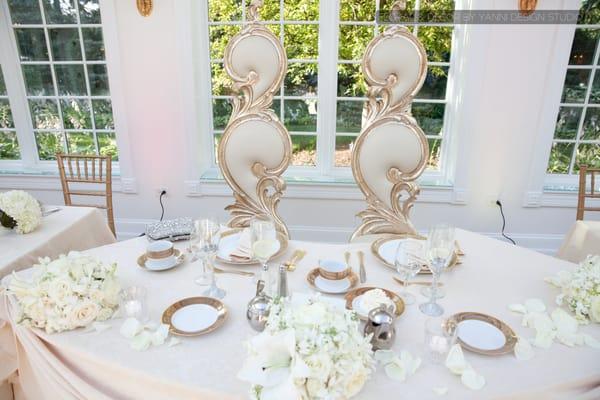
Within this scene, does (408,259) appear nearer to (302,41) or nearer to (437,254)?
(437,254)

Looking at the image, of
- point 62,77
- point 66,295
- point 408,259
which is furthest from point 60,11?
point 408,259

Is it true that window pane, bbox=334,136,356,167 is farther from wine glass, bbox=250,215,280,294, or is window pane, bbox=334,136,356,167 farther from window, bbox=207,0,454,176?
wine glass, bbox=250,215,280,294

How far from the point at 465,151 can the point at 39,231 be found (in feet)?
8.21

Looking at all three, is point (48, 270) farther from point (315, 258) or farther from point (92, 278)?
point (315, 258)

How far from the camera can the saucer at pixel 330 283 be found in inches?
45.3

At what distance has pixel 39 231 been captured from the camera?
1.60 m

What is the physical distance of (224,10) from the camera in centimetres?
273

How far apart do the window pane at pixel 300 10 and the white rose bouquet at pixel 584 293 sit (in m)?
2.28

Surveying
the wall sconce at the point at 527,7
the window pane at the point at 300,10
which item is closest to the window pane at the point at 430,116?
the wall sconce at the point at 527,7

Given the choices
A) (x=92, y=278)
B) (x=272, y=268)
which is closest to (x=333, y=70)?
(x=272, y=268)

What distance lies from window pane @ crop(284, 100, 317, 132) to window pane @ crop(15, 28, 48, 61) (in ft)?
6.00

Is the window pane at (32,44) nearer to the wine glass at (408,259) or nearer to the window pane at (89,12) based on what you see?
the window pane at (89,12)

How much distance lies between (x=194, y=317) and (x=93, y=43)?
2581 mm

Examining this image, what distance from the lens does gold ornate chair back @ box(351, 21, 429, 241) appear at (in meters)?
1.80
